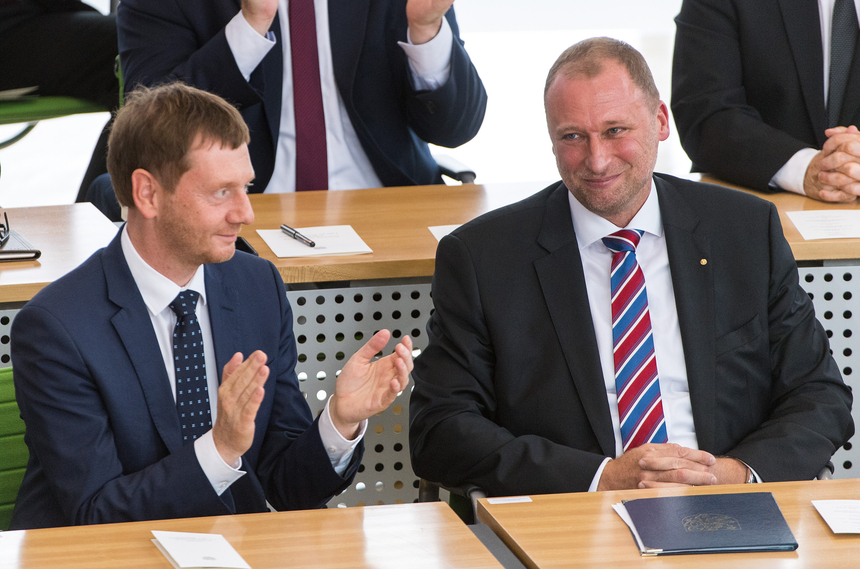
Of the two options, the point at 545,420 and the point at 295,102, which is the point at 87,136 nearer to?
the point at 295,102

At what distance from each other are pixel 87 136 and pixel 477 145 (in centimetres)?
263

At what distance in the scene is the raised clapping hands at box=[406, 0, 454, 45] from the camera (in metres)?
2.70

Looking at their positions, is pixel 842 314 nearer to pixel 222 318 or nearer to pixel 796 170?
pixel 796 170

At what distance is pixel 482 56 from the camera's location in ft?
24.8

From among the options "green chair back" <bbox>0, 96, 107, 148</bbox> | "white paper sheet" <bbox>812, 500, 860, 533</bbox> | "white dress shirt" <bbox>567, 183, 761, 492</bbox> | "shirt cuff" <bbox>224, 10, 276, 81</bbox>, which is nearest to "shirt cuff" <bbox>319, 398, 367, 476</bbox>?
"white dress shirt" <bbox>567, 183, 761, 492</bbox>

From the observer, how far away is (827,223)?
2.50 m

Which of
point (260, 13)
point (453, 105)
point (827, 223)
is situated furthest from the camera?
point (453, 105)

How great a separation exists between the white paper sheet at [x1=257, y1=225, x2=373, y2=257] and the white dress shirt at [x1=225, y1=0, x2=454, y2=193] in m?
0.59

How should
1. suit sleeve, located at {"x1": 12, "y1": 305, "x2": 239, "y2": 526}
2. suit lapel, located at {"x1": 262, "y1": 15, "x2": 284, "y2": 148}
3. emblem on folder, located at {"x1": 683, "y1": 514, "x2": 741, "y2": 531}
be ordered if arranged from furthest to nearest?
suit lapel, located at {"x1": 262, "y1": 15, "x2": 284, "y2": 148} < suit sleeve, located at {"x1": 12, "y1": 305, "x2": 239, "y2": 526} < emblem on folder, located at {"x1": 683, "y1": 514, "x2": 741, "y2": 531}

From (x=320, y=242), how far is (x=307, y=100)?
76 centimetres

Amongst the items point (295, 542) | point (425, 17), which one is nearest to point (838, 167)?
point (425, 17)

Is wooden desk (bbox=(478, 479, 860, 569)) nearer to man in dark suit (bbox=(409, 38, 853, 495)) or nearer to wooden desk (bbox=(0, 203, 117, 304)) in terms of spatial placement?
man in dark suit (bbox=(409, 38, 853, 495))

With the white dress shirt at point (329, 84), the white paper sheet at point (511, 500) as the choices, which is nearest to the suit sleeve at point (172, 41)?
the white dress shirt at point (329, 84)

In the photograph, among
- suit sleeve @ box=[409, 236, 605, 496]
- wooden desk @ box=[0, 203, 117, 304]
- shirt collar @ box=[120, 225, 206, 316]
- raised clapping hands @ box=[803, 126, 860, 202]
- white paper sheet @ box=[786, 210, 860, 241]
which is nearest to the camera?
shirt collar @ box=[120, 225, 206, 316]
